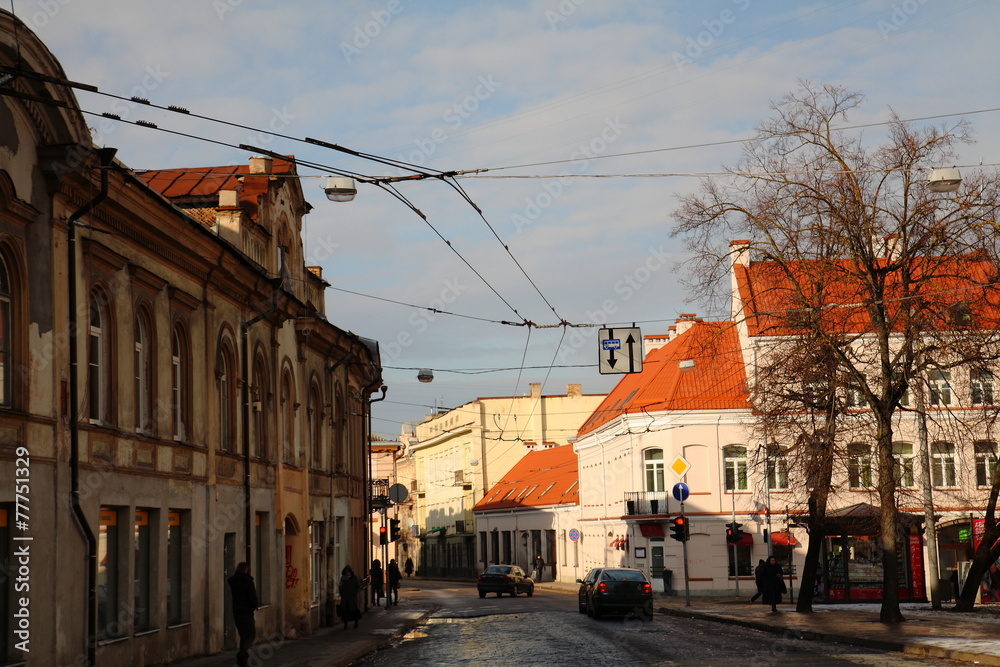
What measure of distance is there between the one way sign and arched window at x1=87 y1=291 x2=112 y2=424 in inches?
480

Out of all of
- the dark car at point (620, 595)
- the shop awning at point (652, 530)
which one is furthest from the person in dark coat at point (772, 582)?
the shop awning at point (652, 530)

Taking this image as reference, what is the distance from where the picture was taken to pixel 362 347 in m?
→ 38.3

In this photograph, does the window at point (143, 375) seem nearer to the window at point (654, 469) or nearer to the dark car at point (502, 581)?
the dark car at point (502, 581)

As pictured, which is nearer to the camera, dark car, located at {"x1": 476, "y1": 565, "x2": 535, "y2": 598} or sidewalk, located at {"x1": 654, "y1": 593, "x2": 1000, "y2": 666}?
sidewalk, located at {"x1": 654, "y1": 593, "x2": 1000, "y2": 666}

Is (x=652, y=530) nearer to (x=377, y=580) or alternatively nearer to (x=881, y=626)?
(x=377, y=580)

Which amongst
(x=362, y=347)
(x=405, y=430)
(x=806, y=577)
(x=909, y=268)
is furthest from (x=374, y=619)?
(x=405, y=430)

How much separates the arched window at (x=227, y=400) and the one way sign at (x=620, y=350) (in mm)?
8188

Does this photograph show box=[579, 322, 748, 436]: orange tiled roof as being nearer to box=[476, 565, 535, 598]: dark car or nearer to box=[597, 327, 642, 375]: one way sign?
box=[476, 565, 535, 598]: dark car

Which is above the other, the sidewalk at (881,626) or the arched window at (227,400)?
the arched window at (227,400)

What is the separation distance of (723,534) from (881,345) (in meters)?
26.6

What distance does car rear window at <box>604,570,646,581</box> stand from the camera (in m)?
36.1

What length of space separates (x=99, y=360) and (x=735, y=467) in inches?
1593

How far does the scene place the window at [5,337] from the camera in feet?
48.7

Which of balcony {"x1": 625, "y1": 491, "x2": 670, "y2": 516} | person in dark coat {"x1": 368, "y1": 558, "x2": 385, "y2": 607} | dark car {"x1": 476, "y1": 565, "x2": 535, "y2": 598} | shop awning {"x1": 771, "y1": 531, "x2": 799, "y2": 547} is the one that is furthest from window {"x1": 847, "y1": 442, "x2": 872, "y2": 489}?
dark car {"x1": 476, "y1": 565, "x2": 535, "y2": 598}
